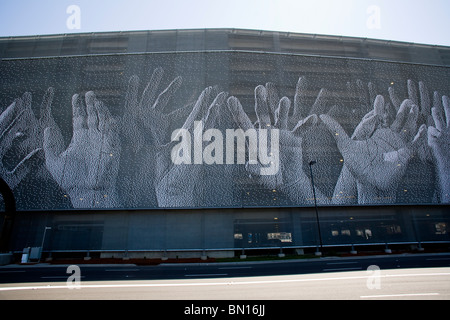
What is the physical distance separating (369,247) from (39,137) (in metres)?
35.7

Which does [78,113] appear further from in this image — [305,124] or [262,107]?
[305,124]

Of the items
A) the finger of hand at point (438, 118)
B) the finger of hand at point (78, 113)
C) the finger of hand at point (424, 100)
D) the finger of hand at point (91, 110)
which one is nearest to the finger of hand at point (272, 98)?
the finger of hand at point (424, 100)

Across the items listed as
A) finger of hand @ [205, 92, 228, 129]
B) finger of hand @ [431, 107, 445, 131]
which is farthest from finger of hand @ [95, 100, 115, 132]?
finger of hand @ [431, 107, 445, 131]

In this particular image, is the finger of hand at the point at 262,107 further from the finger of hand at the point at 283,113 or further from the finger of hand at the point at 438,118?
the finger of hand at the point at 438,118

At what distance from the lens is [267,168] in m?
22.6

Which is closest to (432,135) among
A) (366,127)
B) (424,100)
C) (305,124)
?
(424,100)

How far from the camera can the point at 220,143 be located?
2295cm

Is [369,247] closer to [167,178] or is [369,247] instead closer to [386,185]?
[386,185]

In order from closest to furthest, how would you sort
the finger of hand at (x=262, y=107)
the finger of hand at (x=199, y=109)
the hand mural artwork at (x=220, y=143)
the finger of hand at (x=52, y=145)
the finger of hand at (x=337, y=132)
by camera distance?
Result: the hand mural artwork at (x=220, y=143) < the finger of hand at (x=52, y=145) < the finger of hand at (x=199, y=109) < the finger of hand at (x=262, y=107) < the finger of hand at (x=337, y=132)

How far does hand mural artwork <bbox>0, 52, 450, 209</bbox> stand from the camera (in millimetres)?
22141

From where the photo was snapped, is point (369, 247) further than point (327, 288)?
Yes

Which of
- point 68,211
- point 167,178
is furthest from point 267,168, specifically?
point 68,211

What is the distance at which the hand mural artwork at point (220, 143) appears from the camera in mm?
22141

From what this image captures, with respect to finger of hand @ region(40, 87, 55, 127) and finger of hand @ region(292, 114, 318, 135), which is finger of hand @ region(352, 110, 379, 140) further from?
finger of hand @ region(40, 87, 55, 127)
